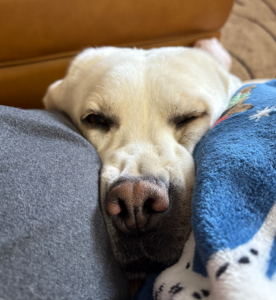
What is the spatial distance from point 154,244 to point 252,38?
248 cm

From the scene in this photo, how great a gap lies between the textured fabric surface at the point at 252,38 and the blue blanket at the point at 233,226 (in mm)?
1874

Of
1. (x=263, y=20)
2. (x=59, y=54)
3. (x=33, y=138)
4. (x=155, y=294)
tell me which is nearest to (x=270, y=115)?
(x=155, y=294)

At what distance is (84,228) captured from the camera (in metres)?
0.69

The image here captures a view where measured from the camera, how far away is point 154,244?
2.55 ft

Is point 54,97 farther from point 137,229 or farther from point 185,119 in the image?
point 137,229

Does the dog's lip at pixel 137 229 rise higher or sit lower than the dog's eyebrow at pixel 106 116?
lower

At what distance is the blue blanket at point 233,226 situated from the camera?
1.70 feet

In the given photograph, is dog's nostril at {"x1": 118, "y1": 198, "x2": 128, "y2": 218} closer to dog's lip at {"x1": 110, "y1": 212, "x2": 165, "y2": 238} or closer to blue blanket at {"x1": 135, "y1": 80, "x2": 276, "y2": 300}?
dog's lip at {"x1": 110, "y1": 212, "x2": 165, "y2": 238}

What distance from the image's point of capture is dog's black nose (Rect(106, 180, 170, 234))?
0.75 meters

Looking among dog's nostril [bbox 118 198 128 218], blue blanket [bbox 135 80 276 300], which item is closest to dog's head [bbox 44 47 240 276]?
dog's nostril [bbox 118 198 128 218]

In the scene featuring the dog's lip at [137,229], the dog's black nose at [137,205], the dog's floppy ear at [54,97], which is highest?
the dog's black nose at [137,205]

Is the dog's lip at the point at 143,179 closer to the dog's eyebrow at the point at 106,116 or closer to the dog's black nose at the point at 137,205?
the dog's black nose at the point at 137,205

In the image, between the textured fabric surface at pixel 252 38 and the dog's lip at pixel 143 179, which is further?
the textured fabric surface at pixel 252 38

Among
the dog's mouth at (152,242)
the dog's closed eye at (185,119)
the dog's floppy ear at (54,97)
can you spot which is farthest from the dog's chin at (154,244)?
the dog's floppy ear at (54,97)
